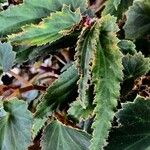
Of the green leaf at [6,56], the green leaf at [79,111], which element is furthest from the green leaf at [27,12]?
the green leaf at [79,111]

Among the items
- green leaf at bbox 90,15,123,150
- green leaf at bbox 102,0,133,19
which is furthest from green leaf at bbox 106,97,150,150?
green leaf at bbox 102,0,133,19

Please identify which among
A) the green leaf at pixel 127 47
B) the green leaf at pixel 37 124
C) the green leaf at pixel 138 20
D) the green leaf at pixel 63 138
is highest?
the green leaf at pixel 138 20

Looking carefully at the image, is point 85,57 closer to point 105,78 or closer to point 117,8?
point 105,78

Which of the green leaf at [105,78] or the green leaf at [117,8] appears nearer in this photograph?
the green leaf at [105,78]

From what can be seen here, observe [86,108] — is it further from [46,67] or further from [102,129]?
[46,67]

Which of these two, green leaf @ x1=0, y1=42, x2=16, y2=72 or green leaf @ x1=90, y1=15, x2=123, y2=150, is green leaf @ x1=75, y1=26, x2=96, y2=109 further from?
green leaf @ x1=0, y1=42, x2=16, y2=72

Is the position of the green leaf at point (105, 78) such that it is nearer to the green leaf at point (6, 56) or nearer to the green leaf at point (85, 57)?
the green leaf at point (85, 57)

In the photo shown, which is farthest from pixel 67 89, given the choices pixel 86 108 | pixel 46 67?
pixel 46 67

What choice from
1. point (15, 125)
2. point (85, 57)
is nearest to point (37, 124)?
point (15, 125)
